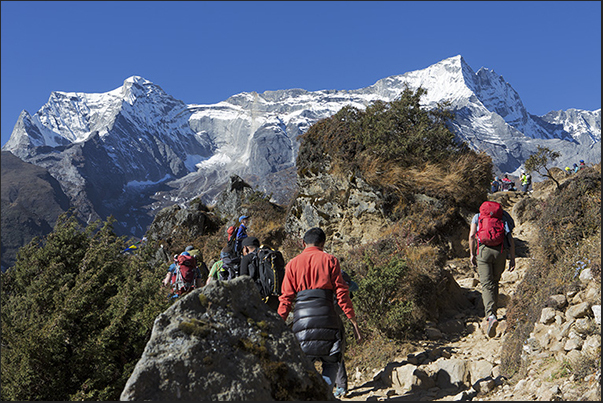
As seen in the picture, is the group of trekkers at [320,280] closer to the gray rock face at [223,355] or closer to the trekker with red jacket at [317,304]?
the trekker with red jacket at [317,304]

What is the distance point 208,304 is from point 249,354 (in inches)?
17.8

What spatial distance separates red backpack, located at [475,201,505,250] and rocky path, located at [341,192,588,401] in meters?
1.29

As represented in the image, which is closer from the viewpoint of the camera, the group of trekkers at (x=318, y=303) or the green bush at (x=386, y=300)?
the group of trekkers at (x=318, y=303)

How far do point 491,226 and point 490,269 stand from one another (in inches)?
25.5

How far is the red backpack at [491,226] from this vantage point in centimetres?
625

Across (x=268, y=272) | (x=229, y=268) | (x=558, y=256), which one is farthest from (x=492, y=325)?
(x=229, y=268)

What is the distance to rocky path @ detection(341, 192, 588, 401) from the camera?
4.86m

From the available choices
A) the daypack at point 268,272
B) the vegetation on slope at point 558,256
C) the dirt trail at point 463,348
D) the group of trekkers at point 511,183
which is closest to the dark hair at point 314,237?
the daypack at point 268,272

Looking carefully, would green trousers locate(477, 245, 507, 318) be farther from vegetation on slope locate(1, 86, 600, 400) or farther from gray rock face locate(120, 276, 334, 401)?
gray rock face locate(120, 276, 334, 401)

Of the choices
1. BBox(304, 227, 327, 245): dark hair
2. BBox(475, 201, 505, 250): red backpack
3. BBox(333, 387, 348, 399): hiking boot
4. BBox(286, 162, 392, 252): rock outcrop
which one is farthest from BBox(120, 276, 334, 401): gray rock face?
BBox(286, 162, 392, 252): rock outcrop

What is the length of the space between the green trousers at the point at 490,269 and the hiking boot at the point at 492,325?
0.09 meters

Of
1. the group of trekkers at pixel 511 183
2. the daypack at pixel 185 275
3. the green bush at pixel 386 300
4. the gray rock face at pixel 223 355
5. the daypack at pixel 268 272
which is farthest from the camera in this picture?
the group of trekkers at pixel 511 183

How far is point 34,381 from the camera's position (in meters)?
4.44

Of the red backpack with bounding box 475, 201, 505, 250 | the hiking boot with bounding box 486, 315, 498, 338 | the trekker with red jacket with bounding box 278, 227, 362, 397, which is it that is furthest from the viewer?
the hiking boot with bounding box 486, 315, 498, 338
